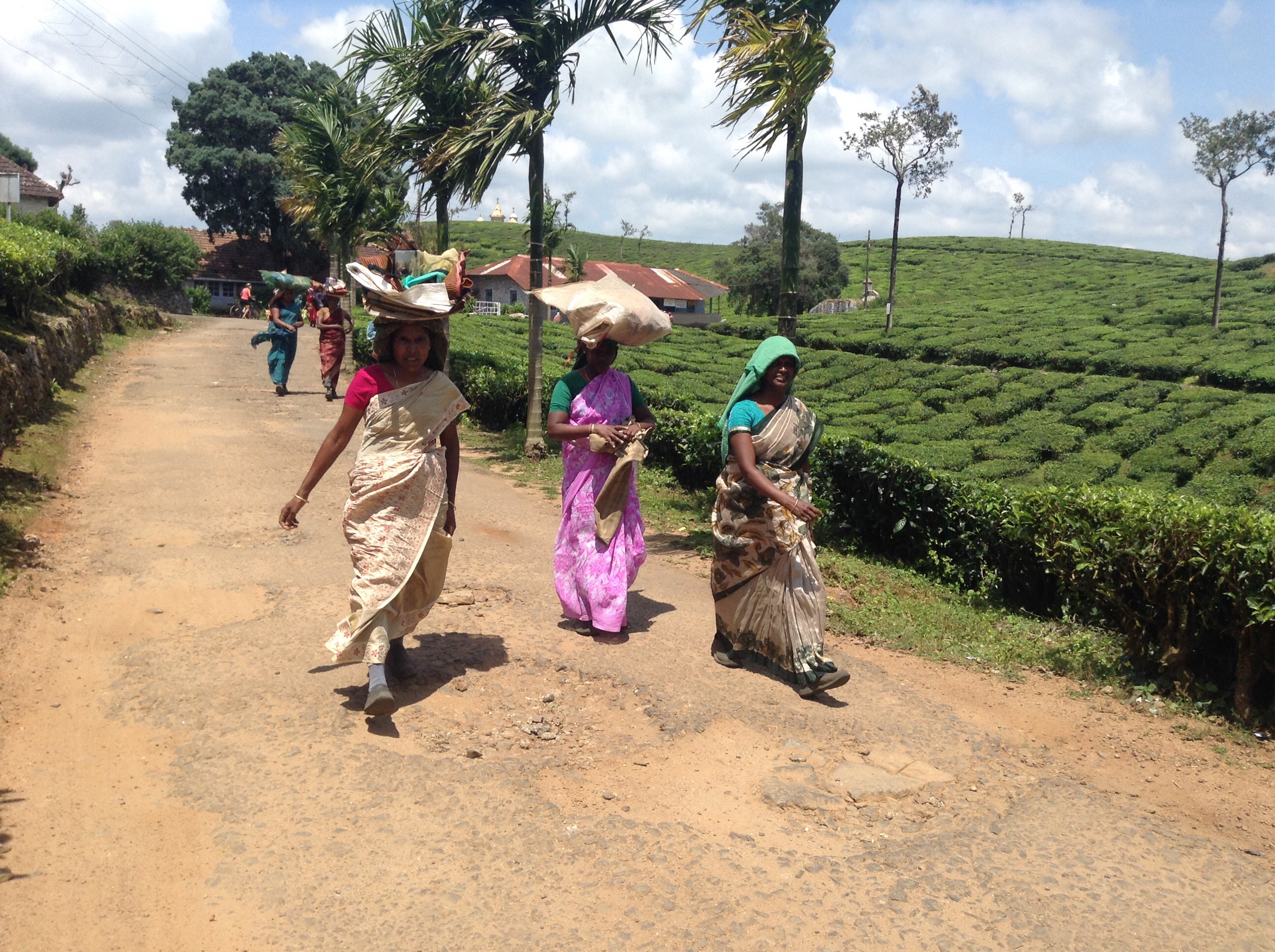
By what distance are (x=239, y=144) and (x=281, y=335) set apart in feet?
125

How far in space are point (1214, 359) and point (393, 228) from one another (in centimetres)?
2003

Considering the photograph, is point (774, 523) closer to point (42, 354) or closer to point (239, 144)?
point (42, 354)

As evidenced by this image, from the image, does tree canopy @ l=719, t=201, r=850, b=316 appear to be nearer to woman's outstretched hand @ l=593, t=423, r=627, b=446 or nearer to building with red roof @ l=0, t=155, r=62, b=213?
building with red roof @ l=0, t=155, r=62, b=213

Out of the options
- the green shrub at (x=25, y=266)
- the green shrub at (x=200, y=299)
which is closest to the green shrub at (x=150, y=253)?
the green shrub at (x=200, y=299)

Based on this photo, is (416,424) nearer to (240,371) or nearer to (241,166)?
(240,371)

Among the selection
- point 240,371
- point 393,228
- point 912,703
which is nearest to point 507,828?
point 912,703

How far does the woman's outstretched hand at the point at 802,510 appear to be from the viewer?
4.26 meters

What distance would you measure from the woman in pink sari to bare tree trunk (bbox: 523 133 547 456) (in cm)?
486

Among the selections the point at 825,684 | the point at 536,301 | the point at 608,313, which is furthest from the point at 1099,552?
the point at 536,301

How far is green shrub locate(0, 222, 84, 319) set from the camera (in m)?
9.18

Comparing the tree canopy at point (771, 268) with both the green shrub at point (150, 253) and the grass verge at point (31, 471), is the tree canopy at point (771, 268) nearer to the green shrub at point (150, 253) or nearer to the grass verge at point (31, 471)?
the green shrub at point (150, 253)

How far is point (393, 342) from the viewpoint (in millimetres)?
4047

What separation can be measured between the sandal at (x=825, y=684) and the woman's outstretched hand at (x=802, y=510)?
2.20ft

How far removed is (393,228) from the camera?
18547 mm
